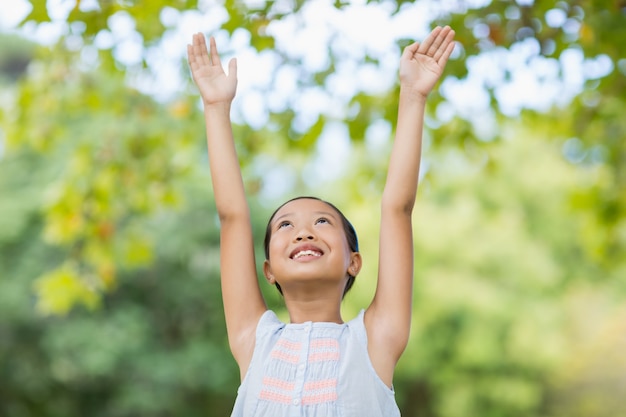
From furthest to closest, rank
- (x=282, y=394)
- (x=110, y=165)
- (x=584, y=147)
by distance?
(x=584, y=147) < (x=110, y=165) < (x=282, y=394)

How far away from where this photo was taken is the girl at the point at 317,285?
1839mm

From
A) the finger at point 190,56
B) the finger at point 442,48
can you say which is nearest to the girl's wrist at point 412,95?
the finger at point 442,48

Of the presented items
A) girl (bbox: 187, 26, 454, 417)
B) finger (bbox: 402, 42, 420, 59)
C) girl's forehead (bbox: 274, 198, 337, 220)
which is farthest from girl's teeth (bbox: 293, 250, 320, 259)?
finger (bbox: 402, 42, 420, 59)

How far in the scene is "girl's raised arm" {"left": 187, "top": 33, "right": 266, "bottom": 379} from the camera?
6.57ft

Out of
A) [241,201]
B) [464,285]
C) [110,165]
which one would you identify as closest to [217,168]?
[241,201]

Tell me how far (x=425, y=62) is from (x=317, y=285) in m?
0.58

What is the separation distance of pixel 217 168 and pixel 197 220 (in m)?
11.8

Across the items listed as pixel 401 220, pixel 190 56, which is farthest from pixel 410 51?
pixel 190 56

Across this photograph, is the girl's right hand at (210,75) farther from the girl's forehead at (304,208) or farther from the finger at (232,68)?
the girl's forehead at (304,208)

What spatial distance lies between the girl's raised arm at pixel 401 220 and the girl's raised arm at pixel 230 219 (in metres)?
0.27

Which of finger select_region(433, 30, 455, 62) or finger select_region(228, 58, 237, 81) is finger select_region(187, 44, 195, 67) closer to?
finger select_region(228, 58, 237, 81)

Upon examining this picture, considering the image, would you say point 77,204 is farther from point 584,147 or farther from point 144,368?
point 144,368

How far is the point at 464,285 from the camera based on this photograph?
595 inches

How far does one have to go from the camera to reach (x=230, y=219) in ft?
6.77
